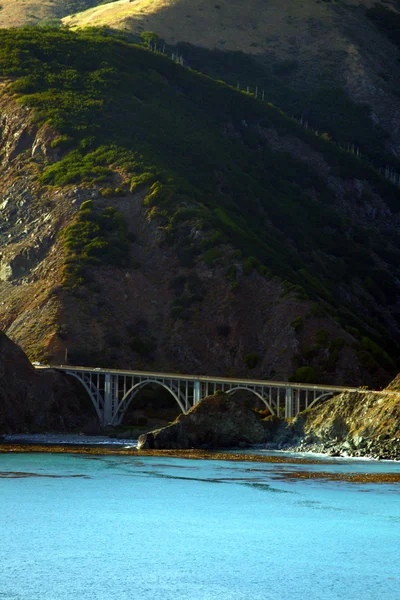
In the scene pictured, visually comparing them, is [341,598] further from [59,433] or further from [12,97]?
[12,97]

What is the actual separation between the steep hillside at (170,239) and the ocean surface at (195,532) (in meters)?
41.1

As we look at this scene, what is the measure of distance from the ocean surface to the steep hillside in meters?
41.1

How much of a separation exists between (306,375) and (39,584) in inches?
2932

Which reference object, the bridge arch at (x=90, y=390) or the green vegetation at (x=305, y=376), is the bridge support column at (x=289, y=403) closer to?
the green vegetation at (x=305, y=376)

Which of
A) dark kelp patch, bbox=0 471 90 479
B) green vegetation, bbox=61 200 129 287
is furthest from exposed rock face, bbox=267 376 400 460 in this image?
green vegetation, bbox=61 200 129 287

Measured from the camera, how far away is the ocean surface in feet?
178

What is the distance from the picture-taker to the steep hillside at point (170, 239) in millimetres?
136250

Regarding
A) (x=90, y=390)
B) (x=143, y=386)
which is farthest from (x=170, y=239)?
(x=90, y=390)

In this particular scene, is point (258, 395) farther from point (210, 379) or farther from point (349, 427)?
point (349, 427)

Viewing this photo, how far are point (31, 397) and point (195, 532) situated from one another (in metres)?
59.0

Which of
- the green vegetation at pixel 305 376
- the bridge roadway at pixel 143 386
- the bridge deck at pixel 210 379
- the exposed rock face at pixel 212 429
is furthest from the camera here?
the green vegetation at pixel 305 376

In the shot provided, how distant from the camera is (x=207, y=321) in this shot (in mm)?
140375

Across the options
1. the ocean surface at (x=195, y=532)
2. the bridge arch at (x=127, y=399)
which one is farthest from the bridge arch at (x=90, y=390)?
the ocean surface at (x=195, y=532)

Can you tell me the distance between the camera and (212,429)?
10769cm
